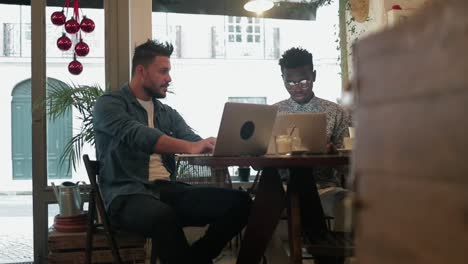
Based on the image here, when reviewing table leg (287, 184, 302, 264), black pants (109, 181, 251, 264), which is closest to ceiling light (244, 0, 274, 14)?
black pants (109, 181, 251, 264)

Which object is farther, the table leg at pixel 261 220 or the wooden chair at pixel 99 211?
A: the wooden chair at pixel 99 211

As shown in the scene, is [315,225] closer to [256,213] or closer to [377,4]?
[256,213]

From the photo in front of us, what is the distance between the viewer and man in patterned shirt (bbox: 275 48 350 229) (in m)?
2.80

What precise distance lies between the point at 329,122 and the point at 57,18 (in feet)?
5.85

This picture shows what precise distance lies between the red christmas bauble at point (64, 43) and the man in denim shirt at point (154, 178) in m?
0.77

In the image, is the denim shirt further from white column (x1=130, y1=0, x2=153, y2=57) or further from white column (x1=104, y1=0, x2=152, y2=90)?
white column (x1=130, y1=0, x2=153, y2=57)

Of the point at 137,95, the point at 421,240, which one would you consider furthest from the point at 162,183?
the point at 421,240

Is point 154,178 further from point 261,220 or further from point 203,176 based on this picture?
point 203,176

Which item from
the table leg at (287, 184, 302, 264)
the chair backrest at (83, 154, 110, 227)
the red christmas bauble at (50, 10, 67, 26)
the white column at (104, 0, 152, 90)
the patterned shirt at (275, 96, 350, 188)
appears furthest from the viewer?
the white column at (104, 0, 152, 90)

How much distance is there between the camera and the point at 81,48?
122 inches

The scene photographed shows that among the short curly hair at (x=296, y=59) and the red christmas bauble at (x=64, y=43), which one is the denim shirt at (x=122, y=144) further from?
the short curly hair at (x=296, y=59)

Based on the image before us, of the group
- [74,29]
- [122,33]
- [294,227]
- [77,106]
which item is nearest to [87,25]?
[74,29]

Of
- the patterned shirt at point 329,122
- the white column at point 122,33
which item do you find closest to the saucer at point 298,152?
the patterned shirt at point 329,122

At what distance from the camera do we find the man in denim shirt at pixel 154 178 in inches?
78.2
